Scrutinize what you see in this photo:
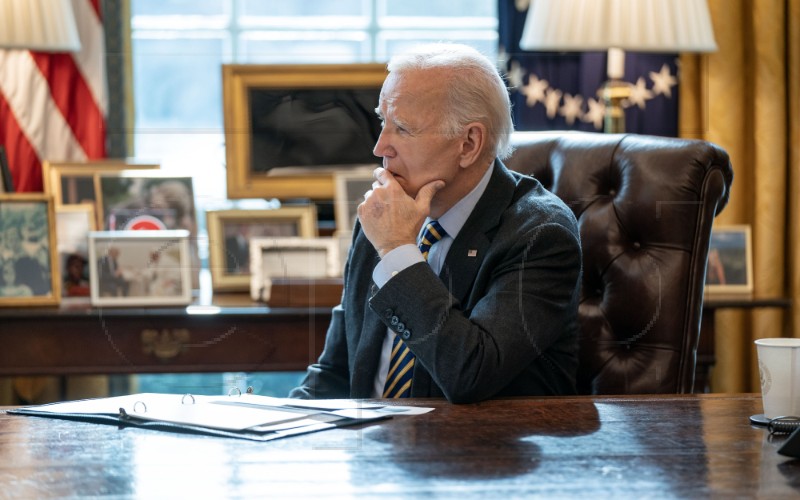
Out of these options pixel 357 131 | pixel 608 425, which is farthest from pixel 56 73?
pixel 608 425

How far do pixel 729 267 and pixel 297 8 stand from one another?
159cm

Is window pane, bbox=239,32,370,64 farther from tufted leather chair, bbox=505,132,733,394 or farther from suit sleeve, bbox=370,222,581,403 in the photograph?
suit sleeve, bbox=370,222,581,403

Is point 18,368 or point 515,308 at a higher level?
point 515,308

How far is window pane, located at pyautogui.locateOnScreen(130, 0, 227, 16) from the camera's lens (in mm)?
3363

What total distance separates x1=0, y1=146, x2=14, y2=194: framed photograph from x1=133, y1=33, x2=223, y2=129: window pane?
1.71ft

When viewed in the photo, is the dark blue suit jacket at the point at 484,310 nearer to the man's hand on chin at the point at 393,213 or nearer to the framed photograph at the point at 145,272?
the man's hand on chin at the point at 393,213

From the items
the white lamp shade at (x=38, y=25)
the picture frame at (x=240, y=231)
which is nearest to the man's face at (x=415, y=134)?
the picture frame at (x=240, y=231)

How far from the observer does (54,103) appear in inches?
125

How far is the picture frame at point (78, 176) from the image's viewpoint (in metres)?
2.95

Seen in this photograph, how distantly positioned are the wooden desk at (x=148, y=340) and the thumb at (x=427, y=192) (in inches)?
32.4

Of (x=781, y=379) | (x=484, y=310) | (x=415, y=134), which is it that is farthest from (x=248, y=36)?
(x=781, y=379)

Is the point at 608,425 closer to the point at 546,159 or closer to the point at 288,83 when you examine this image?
the point at 546,159

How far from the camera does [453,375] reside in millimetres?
1465

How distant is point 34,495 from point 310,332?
153 cm
